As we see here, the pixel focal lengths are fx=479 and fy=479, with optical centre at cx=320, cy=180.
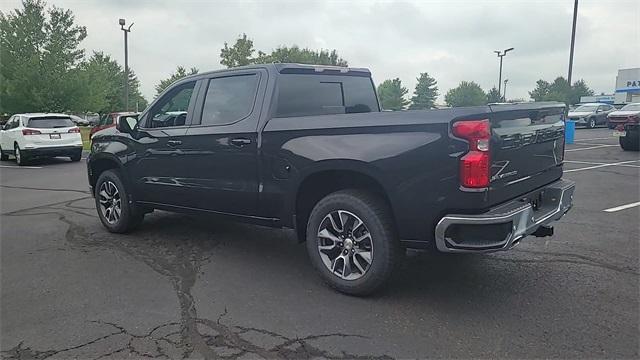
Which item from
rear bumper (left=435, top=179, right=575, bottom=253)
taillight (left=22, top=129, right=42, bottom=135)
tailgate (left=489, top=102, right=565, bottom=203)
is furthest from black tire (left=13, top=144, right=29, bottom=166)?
tailgate (left=489, top=102, right=565, bottom=203)

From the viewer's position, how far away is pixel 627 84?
59219 mm

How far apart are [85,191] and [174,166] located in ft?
17.3

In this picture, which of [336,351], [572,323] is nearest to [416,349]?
[336,351]

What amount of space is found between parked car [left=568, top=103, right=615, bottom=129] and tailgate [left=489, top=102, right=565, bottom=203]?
29.9m

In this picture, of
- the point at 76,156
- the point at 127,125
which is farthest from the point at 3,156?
the point at 127,125

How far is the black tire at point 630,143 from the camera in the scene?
607 inches

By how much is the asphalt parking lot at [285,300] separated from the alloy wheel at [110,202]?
9.9 inches

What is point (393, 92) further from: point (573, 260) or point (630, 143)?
point (573, 260)

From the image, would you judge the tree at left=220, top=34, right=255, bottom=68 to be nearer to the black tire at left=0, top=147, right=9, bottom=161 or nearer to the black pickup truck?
the black tire at left=0, top=147, right=9, bottom=161

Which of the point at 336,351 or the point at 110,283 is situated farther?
the point at 110,283

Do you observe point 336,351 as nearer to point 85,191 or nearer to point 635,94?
point 85,191

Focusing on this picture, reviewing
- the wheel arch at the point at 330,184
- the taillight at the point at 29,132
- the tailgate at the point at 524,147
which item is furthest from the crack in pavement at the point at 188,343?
the taillight at the point at 29,132

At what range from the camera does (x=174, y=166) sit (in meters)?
5.08

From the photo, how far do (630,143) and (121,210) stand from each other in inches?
627
